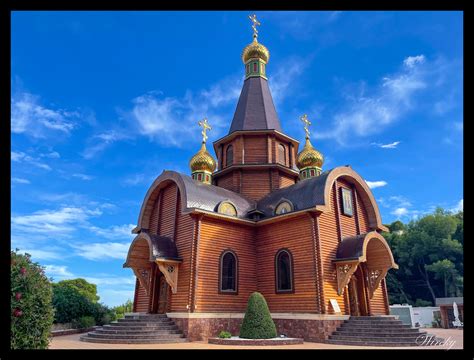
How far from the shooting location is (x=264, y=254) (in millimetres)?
14781

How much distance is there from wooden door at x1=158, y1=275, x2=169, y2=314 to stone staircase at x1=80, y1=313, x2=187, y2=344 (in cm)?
116

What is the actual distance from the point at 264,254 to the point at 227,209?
2344 millimetres

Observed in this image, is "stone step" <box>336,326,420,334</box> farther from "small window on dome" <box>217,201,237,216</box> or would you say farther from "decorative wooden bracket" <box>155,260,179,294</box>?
"decorative wooden bracket" <box>155,260,179,294</box>

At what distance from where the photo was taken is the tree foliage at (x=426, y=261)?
106 ft

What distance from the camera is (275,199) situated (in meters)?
16.0

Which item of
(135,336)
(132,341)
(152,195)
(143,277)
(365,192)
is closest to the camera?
(132,341)

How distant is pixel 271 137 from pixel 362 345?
1079cm

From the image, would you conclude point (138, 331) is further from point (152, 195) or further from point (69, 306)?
point (69, 306)

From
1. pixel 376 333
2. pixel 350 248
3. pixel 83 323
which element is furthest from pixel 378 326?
pixel 83 323

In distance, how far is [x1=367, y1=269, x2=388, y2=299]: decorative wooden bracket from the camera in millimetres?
14422

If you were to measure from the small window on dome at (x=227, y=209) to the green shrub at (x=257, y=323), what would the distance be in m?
3.97

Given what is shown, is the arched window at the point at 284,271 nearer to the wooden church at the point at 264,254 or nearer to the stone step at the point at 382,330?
the wooden church at the point at 264,254

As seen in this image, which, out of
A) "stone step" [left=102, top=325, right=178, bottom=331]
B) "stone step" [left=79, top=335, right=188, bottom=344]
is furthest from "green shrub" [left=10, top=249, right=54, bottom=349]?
"stone step" [left=102, top=325, right=178, bottom=331]
